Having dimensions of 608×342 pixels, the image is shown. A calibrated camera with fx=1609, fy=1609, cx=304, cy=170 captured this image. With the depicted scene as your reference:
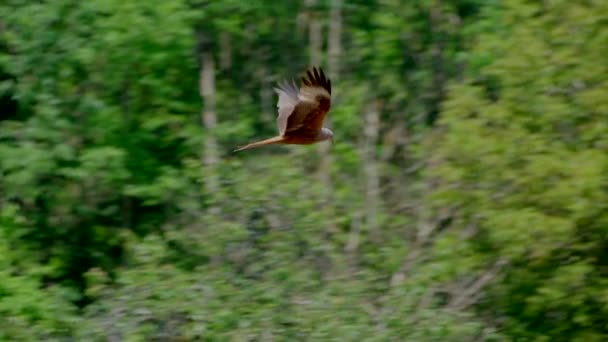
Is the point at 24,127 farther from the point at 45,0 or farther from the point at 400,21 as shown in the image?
the point at 400,21

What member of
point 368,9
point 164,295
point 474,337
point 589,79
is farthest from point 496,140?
point 368,9

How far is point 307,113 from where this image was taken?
348 inches

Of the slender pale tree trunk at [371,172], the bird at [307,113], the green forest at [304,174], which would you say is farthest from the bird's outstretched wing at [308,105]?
the slender pale tree trunk at [371,172]

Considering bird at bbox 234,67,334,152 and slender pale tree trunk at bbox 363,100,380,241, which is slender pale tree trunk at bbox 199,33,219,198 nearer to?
slender pale tree trunk at bbox 363,100,380,241

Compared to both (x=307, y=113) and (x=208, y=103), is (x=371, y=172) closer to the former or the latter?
(x=208, y=103)

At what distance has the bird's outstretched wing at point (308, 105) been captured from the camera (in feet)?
28.7

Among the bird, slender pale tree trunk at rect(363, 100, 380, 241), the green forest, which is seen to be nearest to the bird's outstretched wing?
the bird

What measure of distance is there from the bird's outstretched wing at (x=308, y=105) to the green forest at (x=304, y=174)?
327 cm

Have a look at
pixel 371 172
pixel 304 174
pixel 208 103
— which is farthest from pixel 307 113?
pixel 208 103

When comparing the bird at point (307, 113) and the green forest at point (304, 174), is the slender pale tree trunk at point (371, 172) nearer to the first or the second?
the green forest at point (304, 174)

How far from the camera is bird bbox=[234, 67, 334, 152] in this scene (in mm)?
8758

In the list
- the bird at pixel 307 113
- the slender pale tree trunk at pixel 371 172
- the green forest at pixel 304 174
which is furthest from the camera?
the slender pale tree trunk at pixel 371 172

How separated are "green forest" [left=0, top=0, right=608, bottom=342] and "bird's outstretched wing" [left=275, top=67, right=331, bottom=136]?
3.27 m

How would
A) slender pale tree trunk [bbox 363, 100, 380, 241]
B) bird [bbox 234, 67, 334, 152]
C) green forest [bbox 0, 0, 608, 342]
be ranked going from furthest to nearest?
1. slender pale tree trunk [bbox 363, 100, 380, 241]
2. green forest [bbox 0, 0, 608, 342]
3. bird [bbox 234, 67, 334, 152]
